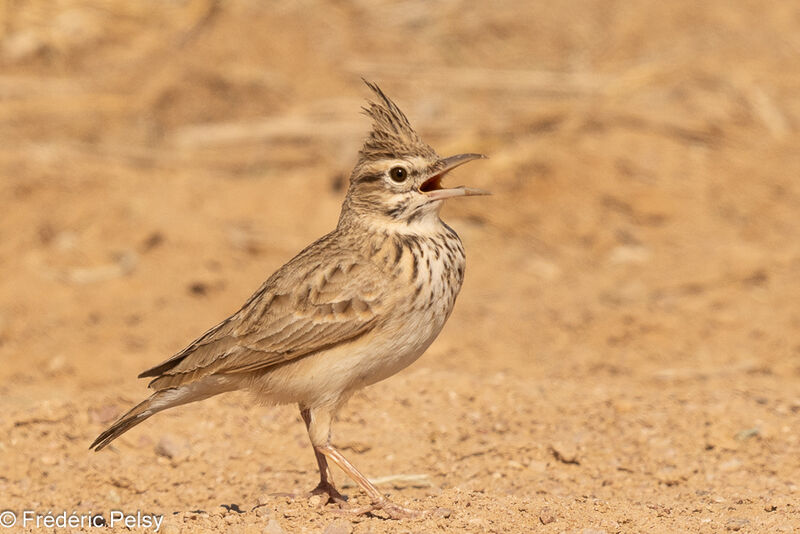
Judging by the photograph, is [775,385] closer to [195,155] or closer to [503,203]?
[503,203]

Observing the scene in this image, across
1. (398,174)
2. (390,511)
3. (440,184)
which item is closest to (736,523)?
(390,511)

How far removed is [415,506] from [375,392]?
2174 mm

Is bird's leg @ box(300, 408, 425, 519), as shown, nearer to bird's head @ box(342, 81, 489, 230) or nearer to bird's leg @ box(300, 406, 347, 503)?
→ bird's leg @ box(300, 406, 347, 503)

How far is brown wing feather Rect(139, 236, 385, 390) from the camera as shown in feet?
16.6

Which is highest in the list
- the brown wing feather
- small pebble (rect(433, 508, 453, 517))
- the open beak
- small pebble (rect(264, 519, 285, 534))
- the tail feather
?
the open beak

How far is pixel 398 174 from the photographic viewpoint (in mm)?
5293

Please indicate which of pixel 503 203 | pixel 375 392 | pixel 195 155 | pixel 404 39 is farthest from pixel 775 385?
pixel 404 39

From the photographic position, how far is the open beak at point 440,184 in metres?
5.07

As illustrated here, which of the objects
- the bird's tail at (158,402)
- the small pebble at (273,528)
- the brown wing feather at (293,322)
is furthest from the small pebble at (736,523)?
the bird's tail at (158,402)

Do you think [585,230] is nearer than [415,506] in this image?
No

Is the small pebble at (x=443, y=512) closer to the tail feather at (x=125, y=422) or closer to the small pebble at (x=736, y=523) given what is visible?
the small pebble at (x=736, y=523)

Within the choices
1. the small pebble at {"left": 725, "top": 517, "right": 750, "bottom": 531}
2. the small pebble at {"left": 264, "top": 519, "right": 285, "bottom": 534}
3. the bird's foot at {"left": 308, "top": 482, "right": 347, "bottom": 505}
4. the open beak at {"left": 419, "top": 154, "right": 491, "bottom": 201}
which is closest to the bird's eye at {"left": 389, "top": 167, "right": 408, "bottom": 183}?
the open beak at {"left": 419, "top": 154, "right": 491, "bottom": 201}

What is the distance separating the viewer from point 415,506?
502 centimetres

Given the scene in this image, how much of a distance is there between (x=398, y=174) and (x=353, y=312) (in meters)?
0.73
